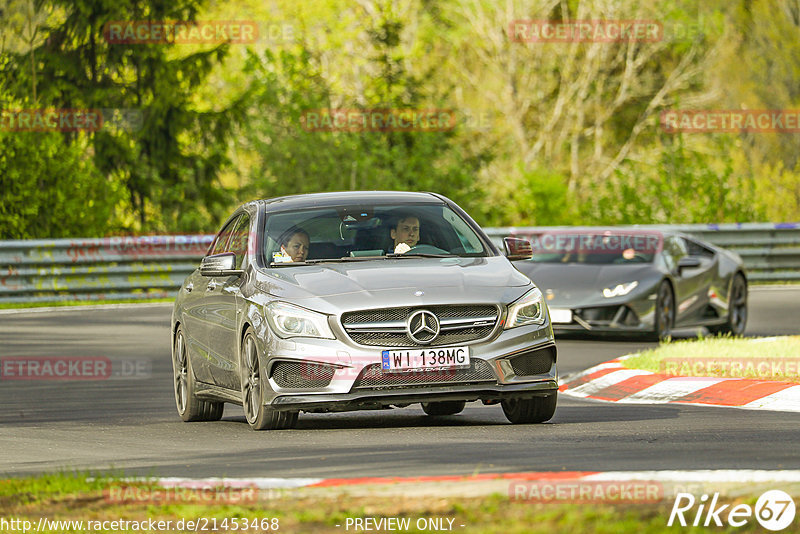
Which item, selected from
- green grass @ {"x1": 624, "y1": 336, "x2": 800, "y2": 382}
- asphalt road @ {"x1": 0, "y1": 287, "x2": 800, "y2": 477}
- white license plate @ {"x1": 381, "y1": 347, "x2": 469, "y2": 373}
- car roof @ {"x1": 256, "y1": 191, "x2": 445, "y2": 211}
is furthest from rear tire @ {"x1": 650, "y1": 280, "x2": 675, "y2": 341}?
white license plate @ {"x1": 381, "y1": 347, "x2": 469, "y2": 373}

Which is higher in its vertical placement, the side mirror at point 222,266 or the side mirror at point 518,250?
the side mirror at point 518,250

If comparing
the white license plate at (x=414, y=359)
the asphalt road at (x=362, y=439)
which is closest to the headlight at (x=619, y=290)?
Answer: the asphalt road at (x=362, y=439)

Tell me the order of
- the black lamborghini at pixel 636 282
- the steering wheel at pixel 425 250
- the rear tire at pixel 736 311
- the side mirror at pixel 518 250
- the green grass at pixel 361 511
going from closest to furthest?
the green grass at pixel 361 511 < the steering wheel at pixel 425 250 < the side mirror at pixel 518 250 < the black lamborghini at pixel 636 282 < the rear tire at pixel 736 311

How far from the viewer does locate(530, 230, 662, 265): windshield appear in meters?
19.5

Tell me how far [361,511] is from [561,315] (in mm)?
12201

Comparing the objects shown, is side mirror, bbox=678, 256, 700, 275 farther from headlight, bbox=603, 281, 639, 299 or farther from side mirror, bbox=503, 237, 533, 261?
side mirror, bbox=503, 237, 533, 261

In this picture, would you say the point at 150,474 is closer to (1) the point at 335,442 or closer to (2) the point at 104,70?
(1) the point at 335,442

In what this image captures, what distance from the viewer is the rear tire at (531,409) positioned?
430 inches

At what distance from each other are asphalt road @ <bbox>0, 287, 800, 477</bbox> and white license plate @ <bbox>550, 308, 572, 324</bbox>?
4.97 meters

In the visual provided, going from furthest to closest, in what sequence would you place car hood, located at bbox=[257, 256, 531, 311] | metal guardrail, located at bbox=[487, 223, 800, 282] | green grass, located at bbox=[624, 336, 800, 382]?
metal guardrail, located at bbox=[487, 223, 800, 282] < green grass, located at bbox=[624, 336, 800, 382] < car hood, located at bbox=[257, 256, 531, 311]

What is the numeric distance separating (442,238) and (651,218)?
70.5 feet

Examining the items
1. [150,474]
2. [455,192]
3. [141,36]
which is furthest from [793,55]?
[150,474]

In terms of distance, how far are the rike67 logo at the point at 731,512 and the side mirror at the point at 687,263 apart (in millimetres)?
12725

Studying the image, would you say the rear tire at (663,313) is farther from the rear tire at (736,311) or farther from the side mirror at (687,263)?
the rear tire at (736,311)
